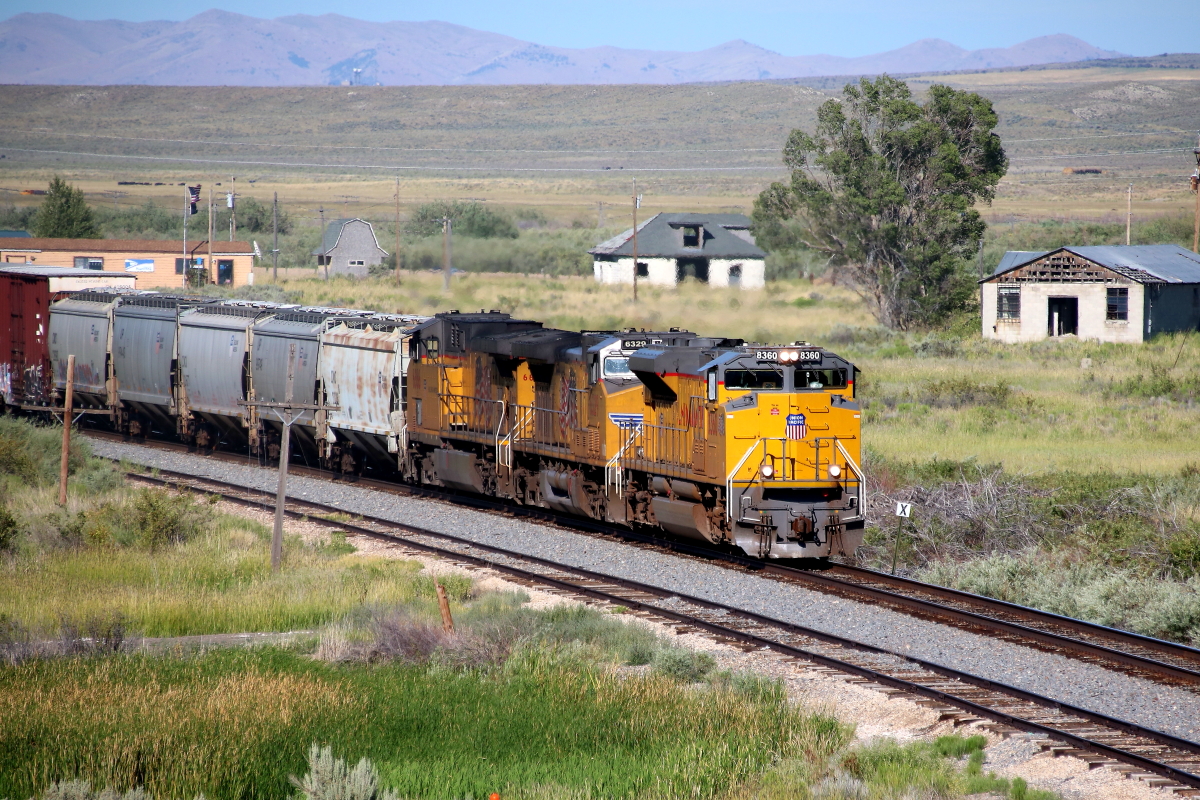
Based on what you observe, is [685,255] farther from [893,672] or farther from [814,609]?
[893,672]

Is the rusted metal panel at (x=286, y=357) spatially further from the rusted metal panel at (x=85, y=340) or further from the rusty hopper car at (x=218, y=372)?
the rusted metal panel at (x=85, y=340)

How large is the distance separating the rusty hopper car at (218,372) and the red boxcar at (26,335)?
5336 mm

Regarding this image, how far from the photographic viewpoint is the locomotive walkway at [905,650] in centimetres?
1105

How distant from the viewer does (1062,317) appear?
49531 mm

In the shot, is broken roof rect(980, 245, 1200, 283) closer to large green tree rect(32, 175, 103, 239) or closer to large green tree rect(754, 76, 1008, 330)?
large green tree rect(754, 76, 1008, 330)

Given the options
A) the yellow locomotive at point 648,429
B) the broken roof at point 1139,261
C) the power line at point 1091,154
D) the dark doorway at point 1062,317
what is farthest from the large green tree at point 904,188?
the power line at point 1091,154

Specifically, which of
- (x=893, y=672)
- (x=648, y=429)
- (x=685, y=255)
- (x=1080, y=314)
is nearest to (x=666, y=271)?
(x=685, y=255)

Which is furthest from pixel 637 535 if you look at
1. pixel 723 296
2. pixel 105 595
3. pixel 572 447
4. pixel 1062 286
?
pixel 1062 286

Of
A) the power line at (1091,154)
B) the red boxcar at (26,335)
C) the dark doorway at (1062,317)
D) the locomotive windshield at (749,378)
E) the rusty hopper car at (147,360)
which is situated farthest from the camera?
the power line at (1091,154)

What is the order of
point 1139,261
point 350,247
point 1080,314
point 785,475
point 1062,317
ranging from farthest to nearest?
point 350,247
point 1062,317
point 1139,261
point 1080,314
point 785,475

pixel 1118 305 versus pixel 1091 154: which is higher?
pixel 1091 154

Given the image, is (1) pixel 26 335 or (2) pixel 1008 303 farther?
(2) pixel 1008 303

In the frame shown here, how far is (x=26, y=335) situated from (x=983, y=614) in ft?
96.6

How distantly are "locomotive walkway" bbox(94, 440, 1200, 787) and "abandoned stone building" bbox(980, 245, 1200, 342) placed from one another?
3241cm
